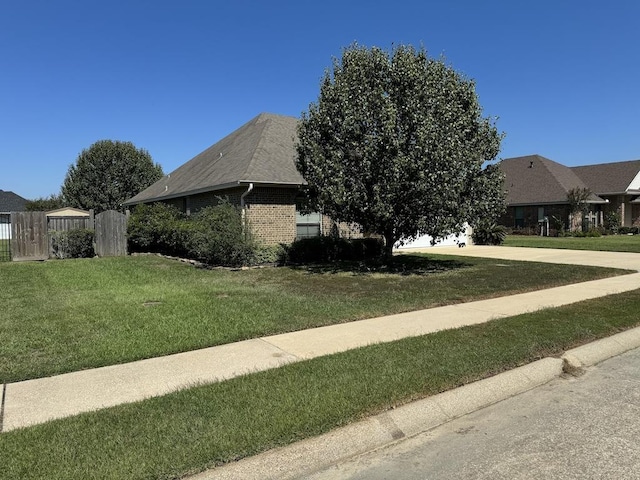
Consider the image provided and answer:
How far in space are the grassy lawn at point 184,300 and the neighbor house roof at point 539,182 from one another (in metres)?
23.9

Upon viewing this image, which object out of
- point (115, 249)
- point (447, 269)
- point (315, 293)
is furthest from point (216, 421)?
point (115, 249)

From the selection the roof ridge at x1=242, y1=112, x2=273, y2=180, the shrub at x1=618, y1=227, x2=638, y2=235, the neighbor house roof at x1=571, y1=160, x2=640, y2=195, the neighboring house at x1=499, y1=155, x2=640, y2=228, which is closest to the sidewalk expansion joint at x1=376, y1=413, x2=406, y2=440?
the roof ridge at x1=242, y1=112, x2=273, y2=180

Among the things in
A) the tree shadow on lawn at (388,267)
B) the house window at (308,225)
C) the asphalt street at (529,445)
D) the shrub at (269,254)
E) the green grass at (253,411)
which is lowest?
the asphalt street at (529,445)

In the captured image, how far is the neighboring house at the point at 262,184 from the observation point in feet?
55.2

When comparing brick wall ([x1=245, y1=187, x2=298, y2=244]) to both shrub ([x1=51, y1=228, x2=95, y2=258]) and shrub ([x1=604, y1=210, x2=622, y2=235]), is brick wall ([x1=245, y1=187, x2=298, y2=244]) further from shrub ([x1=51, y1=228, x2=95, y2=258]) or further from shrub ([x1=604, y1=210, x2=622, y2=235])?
shrub ([x1=604, y1=210, x2=622, y2=235])

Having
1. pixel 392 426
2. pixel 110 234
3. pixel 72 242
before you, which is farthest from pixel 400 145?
pixel 72 242

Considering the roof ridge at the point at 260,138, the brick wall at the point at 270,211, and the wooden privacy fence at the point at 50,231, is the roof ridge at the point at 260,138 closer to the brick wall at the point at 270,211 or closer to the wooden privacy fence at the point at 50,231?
the brick wall at the point at 270,211

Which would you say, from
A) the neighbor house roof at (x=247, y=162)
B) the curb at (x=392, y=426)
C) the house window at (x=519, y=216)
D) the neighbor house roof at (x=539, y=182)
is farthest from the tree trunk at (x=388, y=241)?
the house window at (x=519, y=216)

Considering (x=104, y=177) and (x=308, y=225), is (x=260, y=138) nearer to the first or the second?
(x=308, y=225)

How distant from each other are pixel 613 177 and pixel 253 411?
148ft

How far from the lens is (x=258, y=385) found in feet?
16.1

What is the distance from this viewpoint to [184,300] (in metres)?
9.61

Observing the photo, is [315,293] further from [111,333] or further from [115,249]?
[115,249]

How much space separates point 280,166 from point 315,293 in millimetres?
8497
